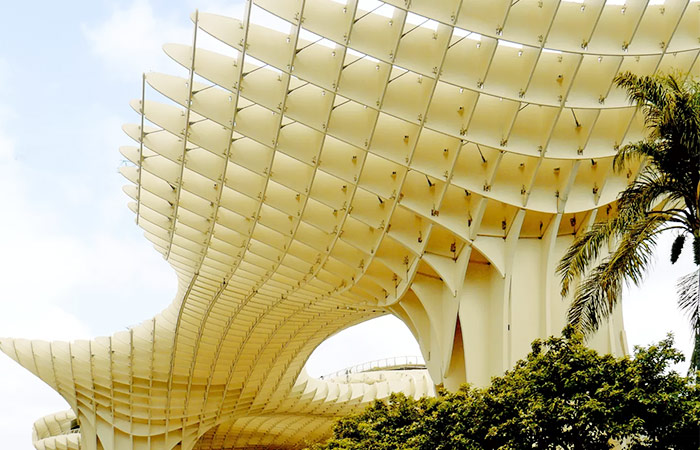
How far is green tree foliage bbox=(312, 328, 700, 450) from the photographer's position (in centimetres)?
1614

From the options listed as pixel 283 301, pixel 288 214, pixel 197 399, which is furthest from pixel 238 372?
pixel 288 214

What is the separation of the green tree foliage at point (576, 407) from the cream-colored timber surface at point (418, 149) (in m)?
7.93

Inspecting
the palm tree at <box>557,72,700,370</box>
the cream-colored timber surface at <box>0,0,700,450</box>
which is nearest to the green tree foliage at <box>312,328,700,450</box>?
the palm tree at <box>557,72,700,370</box>

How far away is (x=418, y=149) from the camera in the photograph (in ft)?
92.2

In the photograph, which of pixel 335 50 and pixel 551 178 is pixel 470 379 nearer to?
pixel 551 178

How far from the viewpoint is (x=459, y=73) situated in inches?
978

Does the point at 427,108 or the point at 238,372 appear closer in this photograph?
the point at 427,108

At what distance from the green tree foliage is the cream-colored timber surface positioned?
7931 millimetres

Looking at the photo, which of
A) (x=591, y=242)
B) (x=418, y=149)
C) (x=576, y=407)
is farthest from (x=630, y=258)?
(x=418, y=149)

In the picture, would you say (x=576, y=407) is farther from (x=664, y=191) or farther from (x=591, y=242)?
(x=664, y=191)

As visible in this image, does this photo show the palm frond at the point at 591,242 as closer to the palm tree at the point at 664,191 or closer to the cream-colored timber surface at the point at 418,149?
the palm tree at the point at 664,191

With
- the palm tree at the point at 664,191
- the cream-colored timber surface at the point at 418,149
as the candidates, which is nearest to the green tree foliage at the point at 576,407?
the palm tree at the point at 664,191

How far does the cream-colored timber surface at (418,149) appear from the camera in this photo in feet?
78.4

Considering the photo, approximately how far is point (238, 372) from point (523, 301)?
42905 millimetres
